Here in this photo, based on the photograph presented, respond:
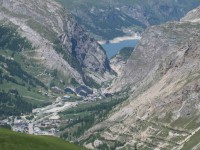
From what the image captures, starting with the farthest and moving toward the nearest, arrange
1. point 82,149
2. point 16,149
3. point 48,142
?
point 82,149 → point 48,142 → point 16,149

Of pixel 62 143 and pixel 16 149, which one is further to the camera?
pixel 62 143

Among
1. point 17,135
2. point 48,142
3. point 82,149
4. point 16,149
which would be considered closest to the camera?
point 16,149

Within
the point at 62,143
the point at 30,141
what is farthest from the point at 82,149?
the point at 30,141

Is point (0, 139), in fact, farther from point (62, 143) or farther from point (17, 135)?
point (62, 143)

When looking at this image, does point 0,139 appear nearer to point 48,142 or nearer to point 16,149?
point 16,149

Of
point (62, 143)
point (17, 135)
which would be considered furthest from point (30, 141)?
point (62, 143)

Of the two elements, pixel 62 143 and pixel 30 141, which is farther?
pixel 62 143
